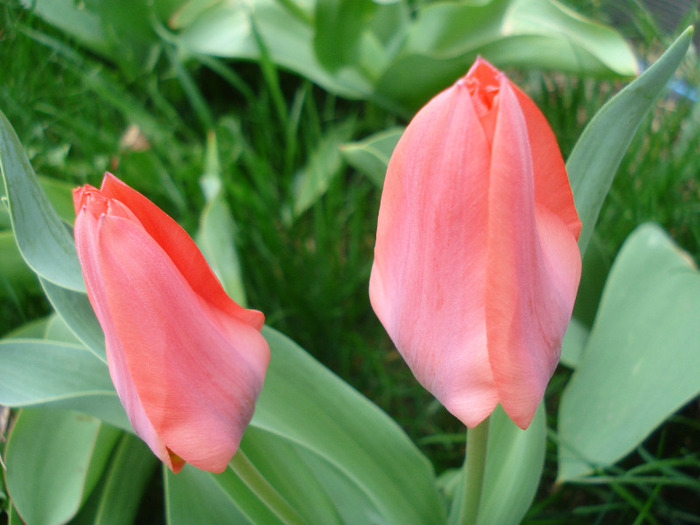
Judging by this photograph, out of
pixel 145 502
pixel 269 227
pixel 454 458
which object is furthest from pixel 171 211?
pixel 454 458

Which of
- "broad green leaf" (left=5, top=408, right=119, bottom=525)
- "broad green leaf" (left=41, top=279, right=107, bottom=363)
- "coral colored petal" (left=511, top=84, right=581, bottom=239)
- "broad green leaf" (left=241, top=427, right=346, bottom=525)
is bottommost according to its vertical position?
"broad green leaf" (left=5, top=408, right=119, bottom=525)

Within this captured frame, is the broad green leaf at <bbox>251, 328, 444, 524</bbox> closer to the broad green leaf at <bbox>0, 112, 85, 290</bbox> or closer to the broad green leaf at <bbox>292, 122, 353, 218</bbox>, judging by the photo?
the broad green leaf at <bbox>0, 112, 85, 290</bbox>

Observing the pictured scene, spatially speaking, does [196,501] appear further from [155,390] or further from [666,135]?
[666,135]

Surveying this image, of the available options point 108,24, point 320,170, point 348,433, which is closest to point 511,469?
point 348,433

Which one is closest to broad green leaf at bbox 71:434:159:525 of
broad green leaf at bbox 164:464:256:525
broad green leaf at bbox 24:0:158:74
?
broad green leaf at bbox 164:464:256:525

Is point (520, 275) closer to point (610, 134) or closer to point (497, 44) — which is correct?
point (610, 134)

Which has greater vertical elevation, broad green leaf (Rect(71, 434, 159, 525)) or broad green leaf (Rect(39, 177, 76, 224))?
broad green leaf (Rect(39, 177, 76, 224))

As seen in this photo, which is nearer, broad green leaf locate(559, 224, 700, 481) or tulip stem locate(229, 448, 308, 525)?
tulip stem locate(229, 448, 308, 525)
